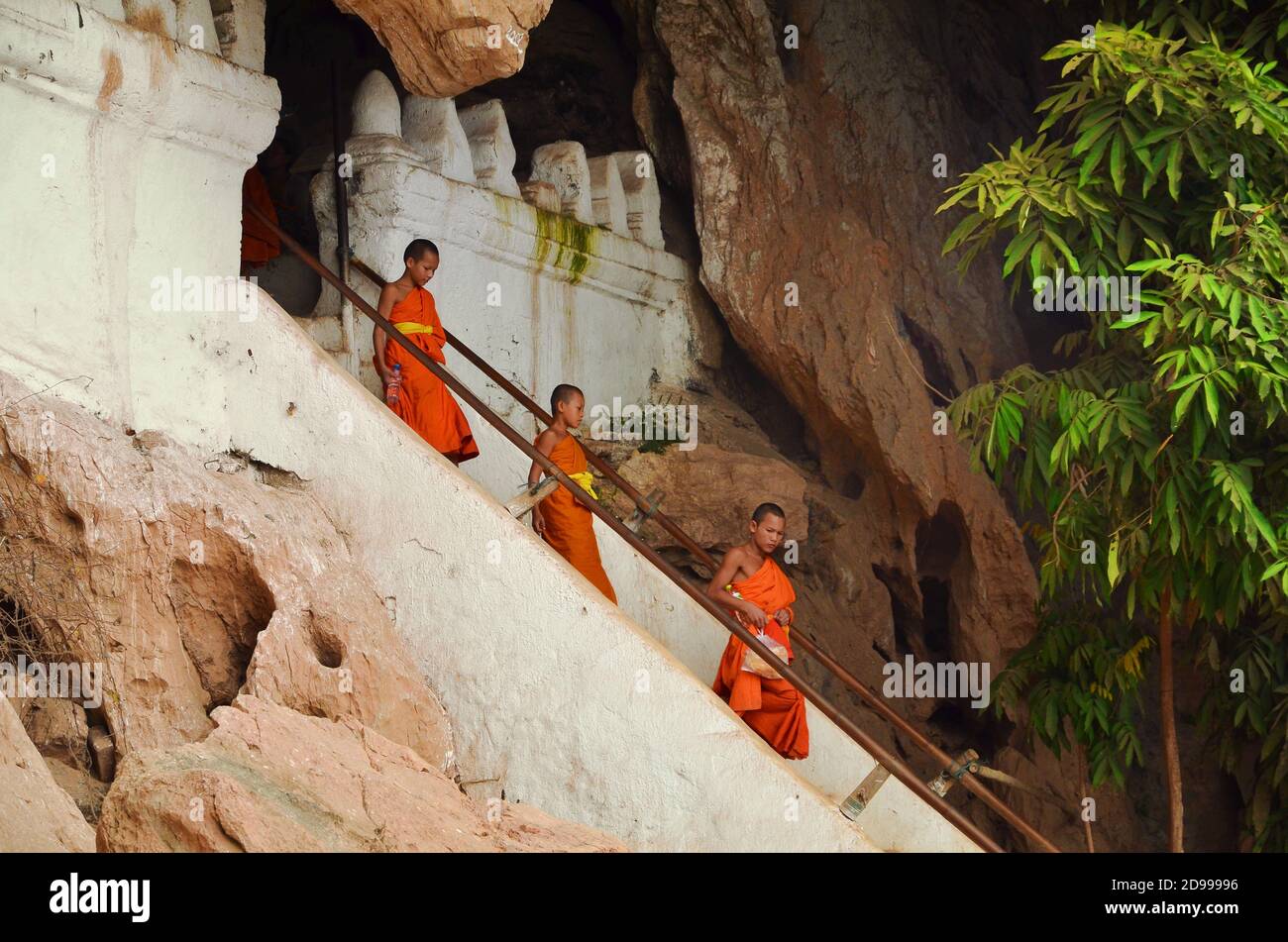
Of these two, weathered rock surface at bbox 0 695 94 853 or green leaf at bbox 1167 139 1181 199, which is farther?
green leaf at bbox 1167 139 1181 199

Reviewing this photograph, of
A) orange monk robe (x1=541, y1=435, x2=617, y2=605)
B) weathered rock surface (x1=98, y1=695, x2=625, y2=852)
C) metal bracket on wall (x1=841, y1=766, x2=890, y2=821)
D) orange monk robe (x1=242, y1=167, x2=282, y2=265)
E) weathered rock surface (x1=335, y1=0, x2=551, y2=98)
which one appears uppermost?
weathered rock surface (x1=335, y1=0, x2=551, y2=98)

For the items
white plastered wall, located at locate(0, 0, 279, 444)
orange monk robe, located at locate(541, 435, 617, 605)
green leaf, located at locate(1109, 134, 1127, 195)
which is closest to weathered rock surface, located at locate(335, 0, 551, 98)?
white plastered wall, located at locate(0, 0, 279, 444)

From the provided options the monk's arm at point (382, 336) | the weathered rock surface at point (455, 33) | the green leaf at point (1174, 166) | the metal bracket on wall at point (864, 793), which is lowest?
the metal bracket on wall at point (864, 793)

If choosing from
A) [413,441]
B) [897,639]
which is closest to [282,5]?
[413,441]

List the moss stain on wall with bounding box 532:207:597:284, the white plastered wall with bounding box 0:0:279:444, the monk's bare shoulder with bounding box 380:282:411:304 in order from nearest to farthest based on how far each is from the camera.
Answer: the white plastered wall with bounding box 0:0:279:444
the monk's bare shoulder with bounding box 380:282:411:304
the moss stain on wall with bounding box 532:207:597:284

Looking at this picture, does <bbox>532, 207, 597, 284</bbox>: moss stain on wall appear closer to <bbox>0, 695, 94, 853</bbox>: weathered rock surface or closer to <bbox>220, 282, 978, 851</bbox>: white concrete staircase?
<bbox>220, 282, 978, 851</bbox>: white concrete staircase

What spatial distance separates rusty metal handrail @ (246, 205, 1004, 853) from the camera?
5.50 meters

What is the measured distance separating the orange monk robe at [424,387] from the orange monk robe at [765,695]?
5.11 feet

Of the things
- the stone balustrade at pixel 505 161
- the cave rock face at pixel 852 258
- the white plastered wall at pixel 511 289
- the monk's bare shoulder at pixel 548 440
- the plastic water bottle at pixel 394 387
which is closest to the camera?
the plastic water bottle at pixel 394 387

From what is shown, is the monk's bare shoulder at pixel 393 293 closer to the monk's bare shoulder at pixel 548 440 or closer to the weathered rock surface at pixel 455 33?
the monk's bare shoulder at pixel 548 440

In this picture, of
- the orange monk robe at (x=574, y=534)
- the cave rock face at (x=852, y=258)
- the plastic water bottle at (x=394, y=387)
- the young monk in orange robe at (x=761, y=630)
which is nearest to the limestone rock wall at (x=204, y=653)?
the plastic water bottle at (x=394, y=387)

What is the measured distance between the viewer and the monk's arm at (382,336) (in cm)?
700

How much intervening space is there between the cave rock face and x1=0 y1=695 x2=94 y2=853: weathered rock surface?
228 inches

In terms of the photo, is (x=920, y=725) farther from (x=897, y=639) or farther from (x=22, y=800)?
(x=22, y=800)
